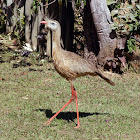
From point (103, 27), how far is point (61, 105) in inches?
99.4

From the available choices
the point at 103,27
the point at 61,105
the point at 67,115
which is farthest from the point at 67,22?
the point at 67,115

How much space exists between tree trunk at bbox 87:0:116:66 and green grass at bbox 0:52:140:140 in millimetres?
708

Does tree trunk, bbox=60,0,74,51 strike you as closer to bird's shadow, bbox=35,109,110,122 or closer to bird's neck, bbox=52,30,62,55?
bird's shadow, bbox=35,109,110,122

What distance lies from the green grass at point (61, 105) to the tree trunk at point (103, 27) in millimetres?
708

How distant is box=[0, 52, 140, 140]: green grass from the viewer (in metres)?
4.42

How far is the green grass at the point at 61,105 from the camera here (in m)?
4.42

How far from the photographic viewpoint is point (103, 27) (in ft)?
23.2

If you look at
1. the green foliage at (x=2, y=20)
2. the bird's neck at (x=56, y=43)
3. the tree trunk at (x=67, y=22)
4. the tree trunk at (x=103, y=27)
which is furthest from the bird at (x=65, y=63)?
the green foliage at (x=2, y=20)

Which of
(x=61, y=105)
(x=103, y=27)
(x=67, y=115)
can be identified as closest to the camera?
(x=67, y=115)

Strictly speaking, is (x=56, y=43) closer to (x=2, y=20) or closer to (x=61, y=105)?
(x=61, y=105)

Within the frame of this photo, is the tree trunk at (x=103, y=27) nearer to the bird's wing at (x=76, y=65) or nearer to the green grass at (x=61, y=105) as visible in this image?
the green grass at (x=61, y=105)

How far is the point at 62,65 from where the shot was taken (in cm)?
453

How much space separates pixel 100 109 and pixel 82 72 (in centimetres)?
110

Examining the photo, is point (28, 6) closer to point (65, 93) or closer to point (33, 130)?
point (65, 93)
